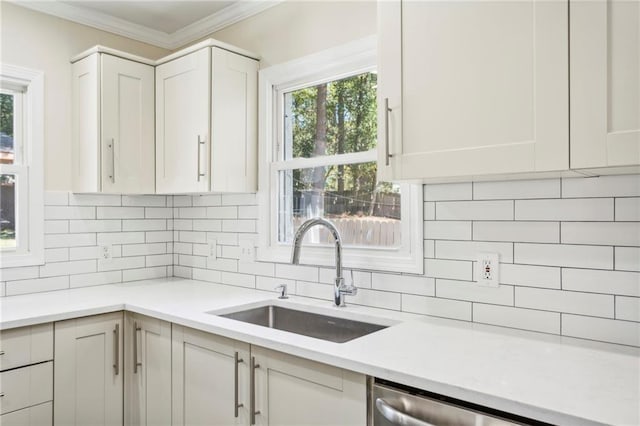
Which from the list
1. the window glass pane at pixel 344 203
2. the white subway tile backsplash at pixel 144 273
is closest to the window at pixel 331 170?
the window glass pane at pixel 344 203

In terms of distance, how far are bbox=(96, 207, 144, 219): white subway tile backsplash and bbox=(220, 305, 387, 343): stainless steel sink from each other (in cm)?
118

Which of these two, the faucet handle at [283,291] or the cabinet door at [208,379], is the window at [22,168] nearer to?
the cabinet door at [208,379]

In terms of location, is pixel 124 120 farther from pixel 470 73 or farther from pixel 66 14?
pixel 470 73

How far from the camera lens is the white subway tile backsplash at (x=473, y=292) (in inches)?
66.7

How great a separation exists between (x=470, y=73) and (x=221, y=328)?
3.96 feet

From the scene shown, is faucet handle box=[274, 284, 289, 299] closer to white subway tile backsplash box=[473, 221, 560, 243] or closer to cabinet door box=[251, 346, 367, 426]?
cabinet door box=[251, 346, 367, 426]

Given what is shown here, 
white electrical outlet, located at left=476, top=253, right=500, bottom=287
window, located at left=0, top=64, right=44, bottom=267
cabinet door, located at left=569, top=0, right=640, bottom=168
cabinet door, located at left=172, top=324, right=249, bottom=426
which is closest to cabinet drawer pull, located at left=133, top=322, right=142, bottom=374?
cabinet door, located at left=172, top=324, right=249, bottom=426

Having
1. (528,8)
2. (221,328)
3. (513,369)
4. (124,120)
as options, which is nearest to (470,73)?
(528,8)

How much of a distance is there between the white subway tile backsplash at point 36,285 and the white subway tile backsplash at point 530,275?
7.49 ft

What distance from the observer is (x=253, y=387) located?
1659mm

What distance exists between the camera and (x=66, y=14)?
104 inches

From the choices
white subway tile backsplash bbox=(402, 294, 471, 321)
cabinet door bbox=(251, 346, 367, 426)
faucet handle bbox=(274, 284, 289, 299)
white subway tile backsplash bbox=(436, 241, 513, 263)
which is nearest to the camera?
cabinet door bbox=(251, 346, 367, 426)

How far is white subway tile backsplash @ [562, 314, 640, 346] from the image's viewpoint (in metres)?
1.45

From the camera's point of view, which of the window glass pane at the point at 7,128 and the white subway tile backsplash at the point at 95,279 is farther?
the white subway tile backsplash at the point at 95,279
